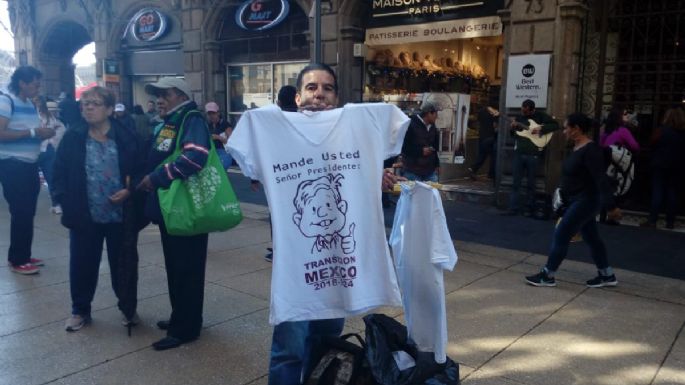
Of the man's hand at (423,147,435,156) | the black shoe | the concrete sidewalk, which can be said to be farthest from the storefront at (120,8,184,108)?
the black shoe

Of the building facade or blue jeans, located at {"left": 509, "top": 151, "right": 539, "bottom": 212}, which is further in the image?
blue jeans, located at {"left": 509, "top": 151, "right": 539, "bottom": 212}

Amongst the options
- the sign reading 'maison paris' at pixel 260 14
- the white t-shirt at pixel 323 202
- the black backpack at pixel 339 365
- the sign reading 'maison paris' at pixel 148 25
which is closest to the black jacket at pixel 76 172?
the white t-shirt at pixel 323 202

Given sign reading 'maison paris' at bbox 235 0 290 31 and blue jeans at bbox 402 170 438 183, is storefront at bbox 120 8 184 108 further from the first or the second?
blue jeans at bbox 402 170 438 183

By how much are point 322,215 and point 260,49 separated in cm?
1199

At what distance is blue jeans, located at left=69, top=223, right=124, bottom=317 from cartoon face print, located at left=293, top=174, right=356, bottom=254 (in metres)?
2.04

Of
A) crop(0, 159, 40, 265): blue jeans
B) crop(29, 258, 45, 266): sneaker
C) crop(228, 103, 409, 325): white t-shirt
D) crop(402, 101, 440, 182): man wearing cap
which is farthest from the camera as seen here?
crop(402, 101, 440, 182): man wearing cap

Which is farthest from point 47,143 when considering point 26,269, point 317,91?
point 317,91

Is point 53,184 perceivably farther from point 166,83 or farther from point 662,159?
point 662,159

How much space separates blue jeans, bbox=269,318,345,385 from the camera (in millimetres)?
2779

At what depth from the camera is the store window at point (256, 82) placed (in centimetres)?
1372

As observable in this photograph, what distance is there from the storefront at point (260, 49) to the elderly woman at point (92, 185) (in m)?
8.70

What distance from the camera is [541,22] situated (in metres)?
8.82

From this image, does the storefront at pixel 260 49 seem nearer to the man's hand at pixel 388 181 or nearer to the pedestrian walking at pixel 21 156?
the pedestrian walking at pixel 21 156

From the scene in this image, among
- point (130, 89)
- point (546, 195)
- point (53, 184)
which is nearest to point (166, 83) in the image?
point (53, 184)
